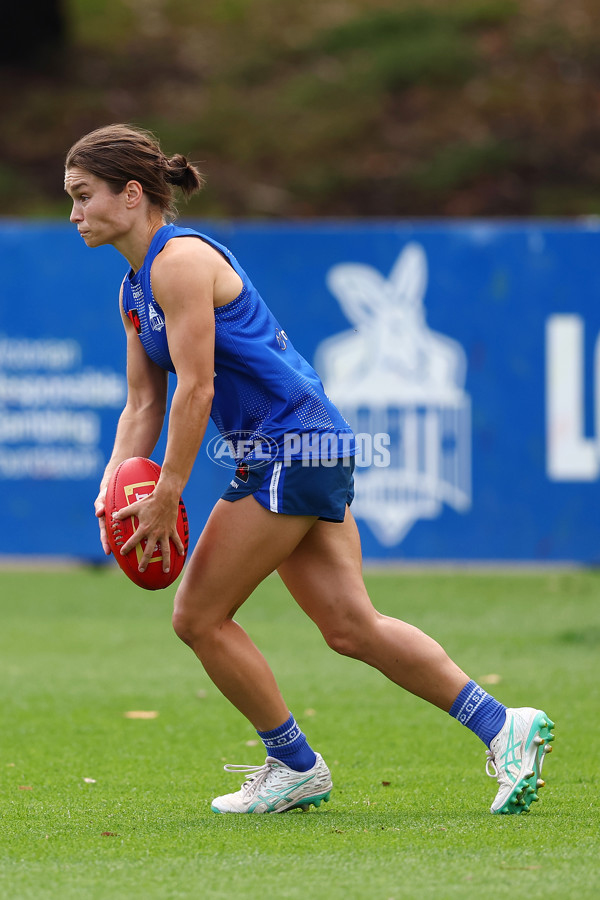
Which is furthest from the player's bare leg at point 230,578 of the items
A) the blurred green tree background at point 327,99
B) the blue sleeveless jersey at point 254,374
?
the blurred green tree background at point 327,99

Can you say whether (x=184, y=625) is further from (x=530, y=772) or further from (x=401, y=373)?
(x=401, y=373)

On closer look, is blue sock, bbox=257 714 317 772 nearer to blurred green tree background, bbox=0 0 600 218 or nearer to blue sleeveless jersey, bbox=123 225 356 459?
blue sleeveless jersey, bbox=123 225 356 459

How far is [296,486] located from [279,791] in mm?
1004

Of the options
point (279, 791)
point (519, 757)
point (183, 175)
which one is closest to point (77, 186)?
point (183, 175)

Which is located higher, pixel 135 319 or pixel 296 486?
pixel 135 319

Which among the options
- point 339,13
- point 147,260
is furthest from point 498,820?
point 339,13

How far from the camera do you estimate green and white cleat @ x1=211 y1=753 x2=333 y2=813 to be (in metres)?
4.05

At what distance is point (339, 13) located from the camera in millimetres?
21516

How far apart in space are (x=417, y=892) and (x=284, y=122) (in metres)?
16.8

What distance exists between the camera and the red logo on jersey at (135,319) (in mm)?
3953

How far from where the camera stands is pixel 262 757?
15.9 ft

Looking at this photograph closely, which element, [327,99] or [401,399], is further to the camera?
[327,99]

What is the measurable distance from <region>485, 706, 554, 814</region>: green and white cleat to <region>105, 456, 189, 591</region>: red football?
1126mm

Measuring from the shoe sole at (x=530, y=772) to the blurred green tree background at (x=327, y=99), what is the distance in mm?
12969
